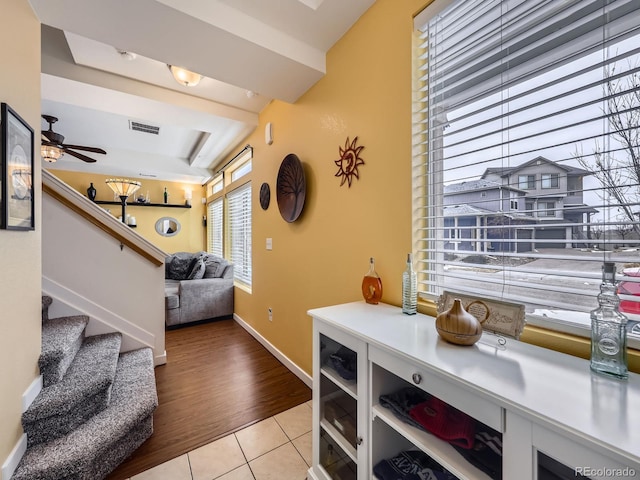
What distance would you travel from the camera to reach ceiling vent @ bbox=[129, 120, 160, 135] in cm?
371

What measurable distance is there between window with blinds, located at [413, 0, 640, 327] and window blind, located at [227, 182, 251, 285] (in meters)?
2.77

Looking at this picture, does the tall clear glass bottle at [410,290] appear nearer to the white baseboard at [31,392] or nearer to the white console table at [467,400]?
the white console table at [467,400]

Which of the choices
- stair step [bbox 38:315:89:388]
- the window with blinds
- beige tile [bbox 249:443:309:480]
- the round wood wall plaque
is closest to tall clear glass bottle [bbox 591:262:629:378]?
the window with blinds

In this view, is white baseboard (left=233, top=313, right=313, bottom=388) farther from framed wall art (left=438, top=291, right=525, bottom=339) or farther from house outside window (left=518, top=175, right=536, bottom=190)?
house outside window (left=518, top=175, right=536, bottom=190)

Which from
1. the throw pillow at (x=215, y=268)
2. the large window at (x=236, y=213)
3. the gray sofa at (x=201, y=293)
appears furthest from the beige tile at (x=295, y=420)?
the throw pillow at (x=215, y=268)

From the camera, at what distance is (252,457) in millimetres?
1540

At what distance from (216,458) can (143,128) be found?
419cm

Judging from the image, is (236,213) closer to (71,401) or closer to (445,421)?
(71,401)

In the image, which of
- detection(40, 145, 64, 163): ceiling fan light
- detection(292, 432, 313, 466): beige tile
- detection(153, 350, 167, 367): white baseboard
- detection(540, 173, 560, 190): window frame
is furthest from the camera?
detection(40, 145, 64, 163): ceiling fan light

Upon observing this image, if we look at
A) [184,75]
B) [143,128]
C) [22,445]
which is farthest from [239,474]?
[143,128]

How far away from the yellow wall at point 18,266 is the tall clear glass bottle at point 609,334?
7.43 ft

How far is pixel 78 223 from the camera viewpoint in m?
2.29

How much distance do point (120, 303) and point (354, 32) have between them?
9.65 feet

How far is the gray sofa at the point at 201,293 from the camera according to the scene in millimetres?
3725
